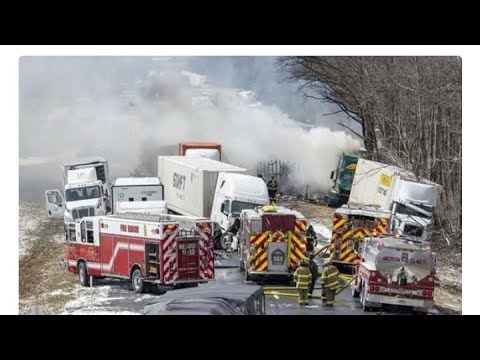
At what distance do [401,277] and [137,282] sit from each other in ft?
24.2

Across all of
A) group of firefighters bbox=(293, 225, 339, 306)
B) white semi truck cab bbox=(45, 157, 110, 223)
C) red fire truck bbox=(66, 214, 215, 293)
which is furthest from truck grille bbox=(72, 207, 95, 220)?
group of firefighters bbox=(293, 225, 339, 306)

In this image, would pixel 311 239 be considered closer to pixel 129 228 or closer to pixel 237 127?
pixel 237 127

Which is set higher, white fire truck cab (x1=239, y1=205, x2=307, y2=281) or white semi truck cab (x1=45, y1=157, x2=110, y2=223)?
white semi truck cab (x1=45, y1=157, x2=110, y2=223)

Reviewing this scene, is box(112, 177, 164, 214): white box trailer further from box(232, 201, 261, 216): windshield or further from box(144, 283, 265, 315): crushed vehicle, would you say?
box(144, 283, 265, 315): crushed vehicle

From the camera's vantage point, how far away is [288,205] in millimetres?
35312

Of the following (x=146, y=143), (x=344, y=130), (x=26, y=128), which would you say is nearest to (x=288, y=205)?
(x=344, y=130)

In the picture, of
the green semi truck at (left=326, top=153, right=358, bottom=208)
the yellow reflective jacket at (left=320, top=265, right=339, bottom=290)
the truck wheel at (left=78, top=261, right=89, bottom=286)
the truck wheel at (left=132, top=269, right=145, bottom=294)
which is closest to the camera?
the yellow reflective jacket at (left=320, top=265, right=339, bottom=290)

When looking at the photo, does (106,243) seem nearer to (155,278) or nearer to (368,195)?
(155,278)

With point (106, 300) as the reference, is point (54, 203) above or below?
above

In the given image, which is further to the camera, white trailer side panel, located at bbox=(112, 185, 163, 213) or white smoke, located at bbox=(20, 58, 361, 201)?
white trailer side panel, located at bbox=(112, 185, 163, 213)

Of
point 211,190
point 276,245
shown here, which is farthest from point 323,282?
point 211,190

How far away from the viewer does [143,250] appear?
2842 centimetres

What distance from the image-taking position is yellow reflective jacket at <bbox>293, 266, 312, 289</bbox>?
90.2 ft
